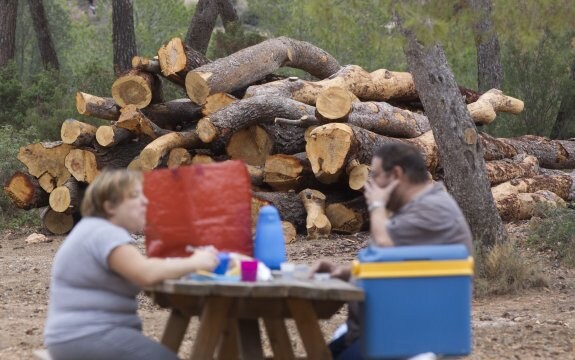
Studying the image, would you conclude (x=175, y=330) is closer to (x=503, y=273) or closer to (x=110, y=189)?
(x=110, y=189)

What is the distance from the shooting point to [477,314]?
26.0 feet

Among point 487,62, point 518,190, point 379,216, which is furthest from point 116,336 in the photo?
point 487,62

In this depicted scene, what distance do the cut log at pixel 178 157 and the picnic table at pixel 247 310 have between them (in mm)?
6754

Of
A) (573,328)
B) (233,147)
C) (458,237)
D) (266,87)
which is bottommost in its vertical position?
(573,328)

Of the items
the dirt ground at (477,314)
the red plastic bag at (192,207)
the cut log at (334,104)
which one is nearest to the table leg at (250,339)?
the red plastic bag at (192,207)

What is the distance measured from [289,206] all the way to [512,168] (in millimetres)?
3527

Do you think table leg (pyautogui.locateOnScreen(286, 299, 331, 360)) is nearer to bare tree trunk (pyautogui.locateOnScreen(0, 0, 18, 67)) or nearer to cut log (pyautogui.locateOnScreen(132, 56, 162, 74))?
cut log (pyautogui.locateOnScreen(132, 56, 162, 74))

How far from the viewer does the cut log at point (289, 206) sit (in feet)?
38.5

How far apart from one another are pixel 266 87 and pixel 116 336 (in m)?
8.65

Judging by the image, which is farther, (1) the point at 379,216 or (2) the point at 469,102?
(2) the point at 469,102

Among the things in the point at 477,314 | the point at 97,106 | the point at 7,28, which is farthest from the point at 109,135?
the point at 7,28

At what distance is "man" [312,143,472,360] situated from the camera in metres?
4.64

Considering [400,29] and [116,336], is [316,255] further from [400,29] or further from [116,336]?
[116,336]

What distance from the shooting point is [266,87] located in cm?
1288
